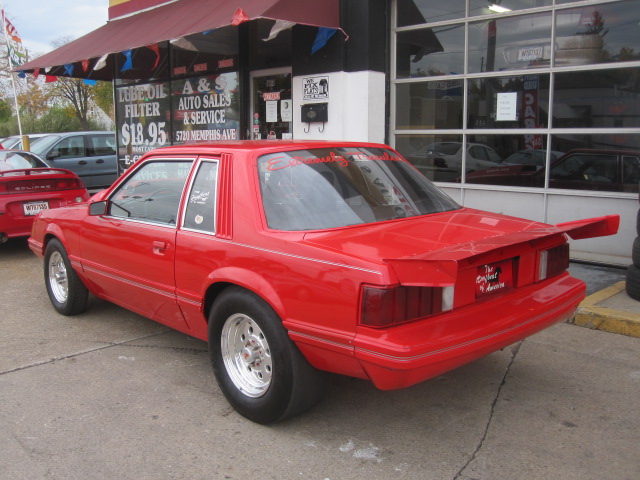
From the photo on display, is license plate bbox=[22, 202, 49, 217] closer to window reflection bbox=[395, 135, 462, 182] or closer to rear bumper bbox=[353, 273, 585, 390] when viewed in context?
window reflection bbox=[395, 135, 462, 182]

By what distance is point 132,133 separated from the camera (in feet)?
41.4

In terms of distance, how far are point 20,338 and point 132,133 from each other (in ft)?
27.1

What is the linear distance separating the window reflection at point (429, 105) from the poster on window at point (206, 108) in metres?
3.01

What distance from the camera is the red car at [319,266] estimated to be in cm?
295

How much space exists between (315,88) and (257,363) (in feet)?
18.9

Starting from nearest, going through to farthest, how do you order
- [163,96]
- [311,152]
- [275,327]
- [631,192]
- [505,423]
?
[275,327]
[505,423]
[311,152]
[631,192]
[163,96]

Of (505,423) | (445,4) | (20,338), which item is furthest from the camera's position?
(445,4)

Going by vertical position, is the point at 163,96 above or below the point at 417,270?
above

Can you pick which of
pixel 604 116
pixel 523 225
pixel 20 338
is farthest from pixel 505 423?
pixel 604 116

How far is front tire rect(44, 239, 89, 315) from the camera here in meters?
5.41

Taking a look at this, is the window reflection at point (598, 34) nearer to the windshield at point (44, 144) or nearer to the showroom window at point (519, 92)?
the showroom window at point (519, 92)

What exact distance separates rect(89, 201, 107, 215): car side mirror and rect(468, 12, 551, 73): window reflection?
5155 mm

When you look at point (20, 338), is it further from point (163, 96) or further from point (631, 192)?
point (163, 96)

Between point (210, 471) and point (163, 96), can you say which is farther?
point (163, 96)
